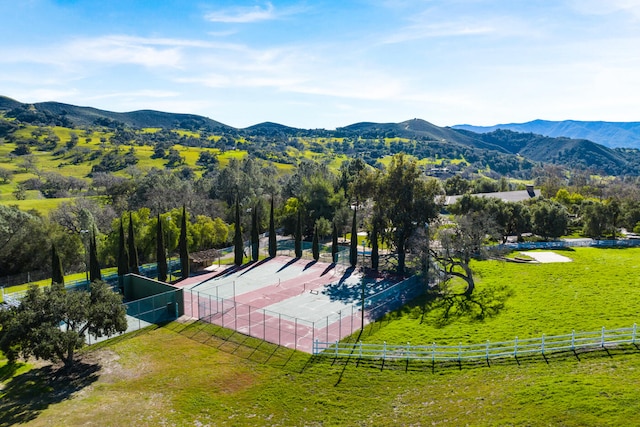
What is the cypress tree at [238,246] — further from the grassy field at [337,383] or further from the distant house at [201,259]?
the grassy field at [337,383]

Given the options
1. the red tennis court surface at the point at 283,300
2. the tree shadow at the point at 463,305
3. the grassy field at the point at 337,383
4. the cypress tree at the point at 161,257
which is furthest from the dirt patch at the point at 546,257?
the cypress tree at the point at 161,257

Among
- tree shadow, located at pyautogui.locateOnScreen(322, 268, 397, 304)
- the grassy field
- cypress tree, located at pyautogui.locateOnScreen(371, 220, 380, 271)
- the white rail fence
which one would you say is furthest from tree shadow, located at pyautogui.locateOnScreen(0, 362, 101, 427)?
cypress tree, located at pyautogui.locateOnScreen(371, 220, 380, 271)

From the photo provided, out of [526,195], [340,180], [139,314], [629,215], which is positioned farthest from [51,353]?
[526,195]

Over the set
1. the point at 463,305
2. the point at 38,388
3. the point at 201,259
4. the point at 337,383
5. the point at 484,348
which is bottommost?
the point at 38,388

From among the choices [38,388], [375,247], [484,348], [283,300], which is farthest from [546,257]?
[38,388]

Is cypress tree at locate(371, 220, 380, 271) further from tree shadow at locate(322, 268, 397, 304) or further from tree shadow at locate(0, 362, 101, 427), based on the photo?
tree shadow at locate(0, 362, 101, 427)

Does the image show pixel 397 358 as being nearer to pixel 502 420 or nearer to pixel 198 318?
pixel 502 420

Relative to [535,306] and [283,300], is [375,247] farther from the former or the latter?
[535,306]
